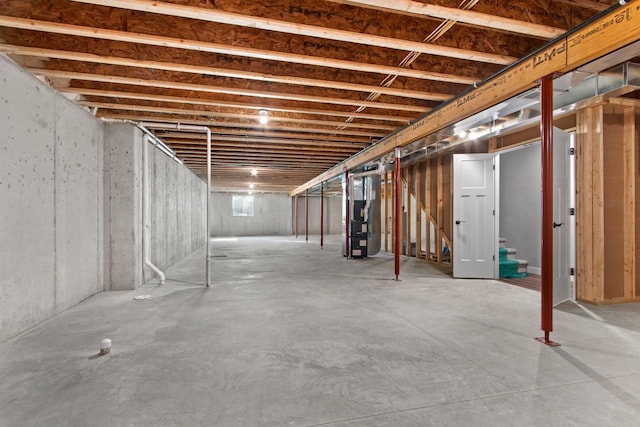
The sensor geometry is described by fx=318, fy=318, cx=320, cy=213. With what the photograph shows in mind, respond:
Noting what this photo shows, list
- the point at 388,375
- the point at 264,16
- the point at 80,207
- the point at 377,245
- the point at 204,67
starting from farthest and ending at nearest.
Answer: the point at 377,245 → the point at 80,207 → the point at 204,67 → the point at 264,16 → the point at 388,375

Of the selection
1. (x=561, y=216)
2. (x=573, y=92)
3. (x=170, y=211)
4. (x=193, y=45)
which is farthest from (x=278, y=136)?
(x=561, y=216)

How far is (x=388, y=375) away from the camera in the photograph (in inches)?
81.0

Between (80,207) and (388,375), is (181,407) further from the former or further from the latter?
(80,207)

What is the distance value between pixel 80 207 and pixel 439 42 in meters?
4.28

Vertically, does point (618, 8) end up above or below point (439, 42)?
below

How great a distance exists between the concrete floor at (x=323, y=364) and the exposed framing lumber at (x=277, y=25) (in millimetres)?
2487

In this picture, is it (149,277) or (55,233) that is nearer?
(55,233)

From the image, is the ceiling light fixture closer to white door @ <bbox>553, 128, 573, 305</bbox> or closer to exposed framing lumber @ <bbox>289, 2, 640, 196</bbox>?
exposed framing lumber @ <bbox>289, 2, 640, 196</bbox>

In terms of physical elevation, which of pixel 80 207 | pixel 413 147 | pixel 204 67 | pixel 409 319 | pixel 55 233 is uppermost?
pixel 204 67

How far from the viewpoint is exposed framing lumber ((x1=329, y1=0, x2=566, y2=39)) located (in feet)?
7.29

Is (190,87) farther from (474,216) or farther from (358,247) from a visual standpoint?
(358,247)

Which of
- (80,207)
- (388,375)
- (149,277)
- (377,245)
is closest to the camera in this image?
(388,375)

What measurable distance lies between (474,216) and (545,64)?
3187 millimetres

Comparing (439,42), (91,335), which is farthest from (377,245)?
(91,335)
